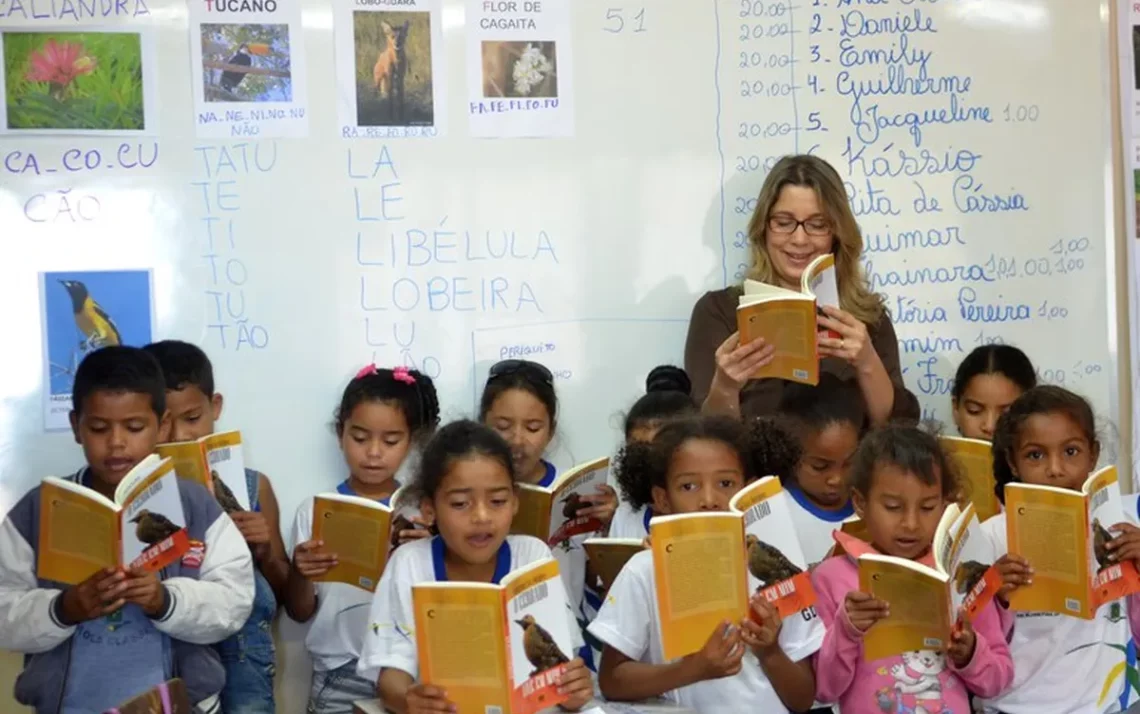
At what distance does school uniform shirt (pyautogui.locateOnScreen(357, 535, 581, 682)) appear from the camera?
7.44 ft

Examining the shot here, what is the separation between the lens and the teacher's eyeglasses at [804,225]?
3.29 meters

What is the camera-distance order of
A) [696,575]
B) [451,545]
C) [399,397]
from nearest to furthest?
[696,575] → [451,545] → [399,397]

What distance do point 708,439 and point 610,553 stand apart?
0.30 meters

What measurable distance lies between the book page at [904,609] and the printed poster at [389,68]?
5.59ft

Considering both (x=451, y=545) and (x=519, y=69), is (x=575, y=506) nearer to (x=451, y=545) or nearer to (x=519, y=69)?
(x=451, y=545)

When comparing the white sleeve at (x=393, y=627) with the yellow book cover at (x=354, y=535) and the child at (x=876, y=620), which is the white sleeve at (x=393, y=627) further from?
the child at (x=876, y=620)

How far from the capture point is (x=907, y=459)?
7.99ft

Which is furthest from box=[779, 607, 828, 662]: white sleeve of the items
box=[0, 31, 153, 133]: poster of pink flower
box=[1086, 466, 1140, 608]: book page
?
box=[0, 31, 153, 133]: poster of pink flower

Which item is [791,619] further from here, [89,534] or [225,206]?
[225,206]

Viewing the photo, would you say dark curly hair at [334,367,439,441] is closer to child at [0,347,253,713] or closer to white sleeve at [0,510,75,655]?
child at [0,347,253,713]

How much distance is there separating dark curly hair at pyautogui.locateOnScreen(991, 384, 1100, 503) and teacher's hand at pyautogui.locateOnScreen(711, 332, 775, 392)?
1.75ft

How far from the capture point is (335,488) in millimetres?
3262

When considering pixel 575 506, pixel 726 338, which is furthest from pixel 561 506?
pixel 726 338

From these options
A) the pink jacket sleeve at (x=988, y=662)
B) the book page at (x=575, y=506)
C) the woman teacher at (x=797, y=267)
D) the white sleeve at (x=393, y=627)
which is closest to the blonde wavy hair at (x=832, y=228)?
the woman teacher at (x=797, y=267)
